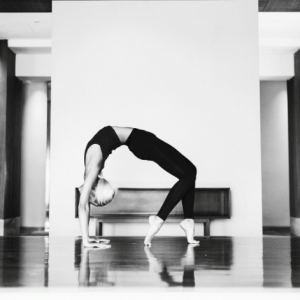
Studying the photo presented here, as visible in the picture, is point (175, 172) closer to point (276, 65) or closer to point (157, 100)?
point (157, 100)

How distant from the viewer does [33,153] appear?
7461 mm

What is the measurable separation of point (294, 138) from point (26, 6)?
14.8 feet

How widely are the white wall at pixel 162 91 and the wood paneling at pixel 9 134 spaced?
177cm

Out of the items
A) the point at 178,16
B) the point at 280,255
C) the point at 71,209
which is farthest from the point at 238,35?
the point at 280,255

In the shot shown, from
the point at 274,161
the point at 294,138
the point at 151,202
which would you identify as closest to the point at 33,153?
the point at 151,202

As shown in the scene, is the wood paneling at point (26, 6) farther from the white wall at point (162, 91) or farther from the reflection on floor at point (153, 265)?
the reflection on floor at point (153, 265)

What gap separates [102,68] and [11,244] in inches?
102

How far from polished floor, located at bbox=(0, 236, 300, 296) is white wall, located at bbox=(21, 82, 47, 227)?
4.27 metres

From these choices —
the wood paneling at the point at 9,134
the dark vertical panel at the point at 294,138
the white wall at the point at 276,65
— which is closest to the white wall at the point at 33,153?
the wood paneling at the point at 9,134

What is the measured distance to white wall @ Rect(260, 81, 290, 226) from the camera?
25.2 feet

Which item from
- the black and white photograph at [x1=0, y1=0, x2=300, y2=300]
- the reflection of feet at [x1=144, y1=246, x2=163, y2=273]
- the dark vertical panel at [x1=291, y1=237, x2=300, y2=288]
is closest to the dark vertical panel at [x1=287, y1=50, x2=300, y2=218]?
the black and white photograph at [x1=0, y1=0, x2=300, y2=300]

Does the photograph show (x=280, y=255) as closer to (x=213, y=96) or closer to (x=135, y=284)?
(x=135, y=284)

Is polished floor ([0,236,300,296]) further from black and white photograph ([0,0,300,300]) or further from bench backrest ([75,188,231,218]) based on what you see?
bench backrest ([75,188,231,218])

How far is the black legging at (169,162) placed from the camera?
2.83 meters
